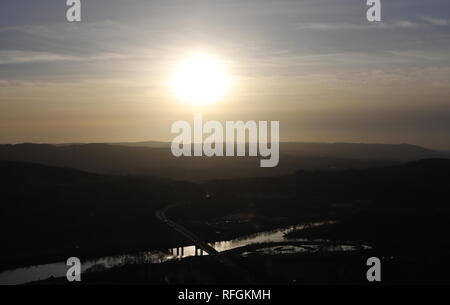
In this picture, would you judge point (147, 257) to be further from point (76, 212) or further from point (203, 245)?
point (76, 212)

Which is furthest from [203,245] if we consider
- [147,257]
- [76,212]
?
[76,212]

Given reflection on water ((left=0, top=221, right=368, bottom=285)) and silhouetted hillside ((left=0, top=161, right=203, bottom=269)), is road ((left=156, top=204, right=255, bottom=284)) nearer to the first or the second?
reflection on water ((left=0, top=221, right=368, bottom=285))

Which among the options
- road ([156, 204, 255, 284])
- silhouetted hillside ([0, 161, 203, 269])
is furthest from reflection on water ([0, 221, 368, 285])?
silhouetted hillside ([0, 161, 203, 269])

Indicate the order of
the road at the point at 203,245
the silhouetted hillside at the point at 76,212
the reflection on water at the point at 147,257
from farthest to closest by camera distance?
1. the silhouetted hillside at the point at 76,212
2. the reflection on water at the point at 147,257
3. the road at the point at 203,245

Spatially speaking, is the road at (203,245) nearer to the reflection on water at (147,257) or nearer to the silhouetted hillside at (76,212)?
the reflection on water at (147,257)

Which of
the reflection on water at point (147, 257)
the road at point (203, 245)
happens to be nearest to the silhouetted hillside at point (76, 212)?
the road at point (203, 245)

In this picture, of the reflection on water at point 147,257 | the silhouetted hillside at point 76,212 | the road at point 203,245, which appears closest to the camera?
the road at point 203,245

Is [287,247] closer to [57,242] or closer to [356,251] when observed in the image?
[356,251]

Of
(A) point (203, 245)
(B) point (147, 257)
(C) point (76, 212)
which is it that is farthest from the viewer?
(C) point (76, 212)
